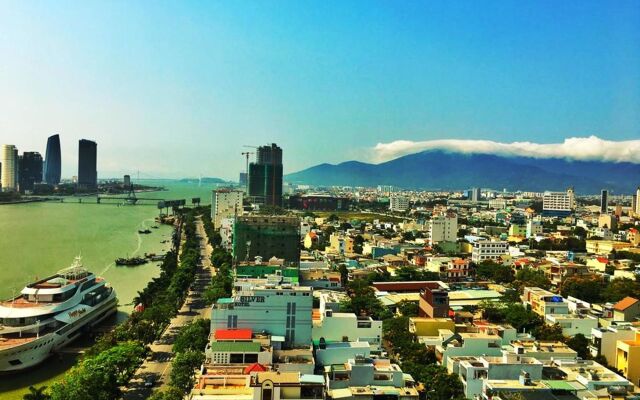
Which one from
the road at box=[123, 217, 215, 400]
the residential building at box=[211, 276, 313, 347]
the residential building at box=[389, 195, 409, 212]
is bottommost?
the road at box=[123, 217, 215, 400]

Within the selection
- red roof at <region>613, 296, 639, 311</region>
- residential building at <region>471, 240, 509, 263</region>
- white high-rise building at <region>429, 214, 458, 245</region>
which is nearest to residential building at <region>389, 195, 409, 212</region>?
white high-rise building at <region>429, 214, 458, 245</region>

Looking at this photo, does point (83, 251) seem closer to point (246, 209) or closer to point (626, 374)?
point (246, 209)

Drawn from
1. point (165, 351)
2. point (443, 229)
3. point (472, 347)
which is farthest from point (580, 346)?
point (443, 229)

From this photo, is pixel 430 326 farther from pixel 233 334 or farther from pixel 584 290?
pixel 584 290

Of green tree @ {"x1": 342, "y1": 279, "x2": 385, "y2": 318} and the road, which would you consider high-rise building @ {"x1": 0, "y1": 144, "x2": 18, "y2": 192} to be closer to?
the road

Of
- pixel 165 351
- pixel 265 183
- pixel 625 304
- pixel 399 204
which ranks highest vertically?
pixel 265 183
